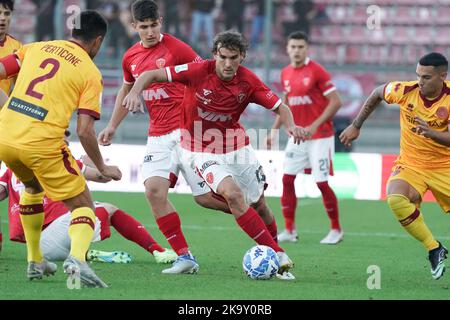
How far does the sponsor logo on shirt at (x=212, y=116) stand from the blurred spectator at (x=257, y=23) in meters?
12.4

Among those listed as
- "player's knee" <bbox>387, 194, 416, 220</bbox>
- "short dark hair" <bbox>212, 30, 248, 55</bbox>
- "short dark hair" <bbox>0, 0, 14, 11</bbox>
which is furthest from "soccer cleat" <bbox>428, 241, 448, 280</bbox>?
"short dark hair" <bbox>0, 0, 14, 11</bbox>

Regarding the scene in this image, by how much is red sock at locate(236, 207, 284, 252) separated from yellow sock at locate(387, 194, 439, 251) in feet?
3.45

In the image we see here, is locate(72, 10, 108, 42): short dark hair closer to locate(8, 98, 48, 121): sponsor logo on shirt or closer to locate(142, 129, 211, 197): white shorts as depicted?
locate(8, 98, 48, 121): sponsor logo on shirt

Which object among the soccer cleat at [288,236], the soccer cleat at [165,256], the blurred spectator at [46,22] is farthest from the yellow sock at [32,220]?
the blurred spectator at [46,22]

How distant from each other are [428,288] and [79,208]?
2.69 meters

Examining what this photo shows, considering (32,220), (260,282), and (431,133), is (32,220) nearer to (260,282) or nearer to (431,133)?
(260,282)

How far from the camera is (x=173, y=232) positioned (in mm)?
8125

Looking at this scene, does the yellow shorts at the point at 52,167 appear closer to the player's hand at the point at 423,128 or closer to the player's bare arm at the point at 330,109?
the player's hand at the point at 423,128

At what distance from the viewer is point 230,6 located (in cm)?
2000

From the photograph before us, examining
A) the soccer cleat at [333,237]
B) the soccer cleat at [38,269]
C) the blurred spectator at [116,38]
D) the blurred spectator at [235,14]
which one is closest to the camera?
the soccer cleat at [38,269]

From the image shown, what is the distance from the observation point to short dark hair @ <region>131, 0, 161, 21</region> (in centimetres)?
831

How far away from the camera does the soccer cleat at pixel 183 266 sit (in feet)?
25.5

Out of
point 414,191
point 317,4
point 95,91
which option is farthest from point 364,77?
point 95,91

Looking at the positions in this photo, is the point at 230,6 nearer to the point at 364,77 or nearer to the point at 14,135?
the point at 364,77
